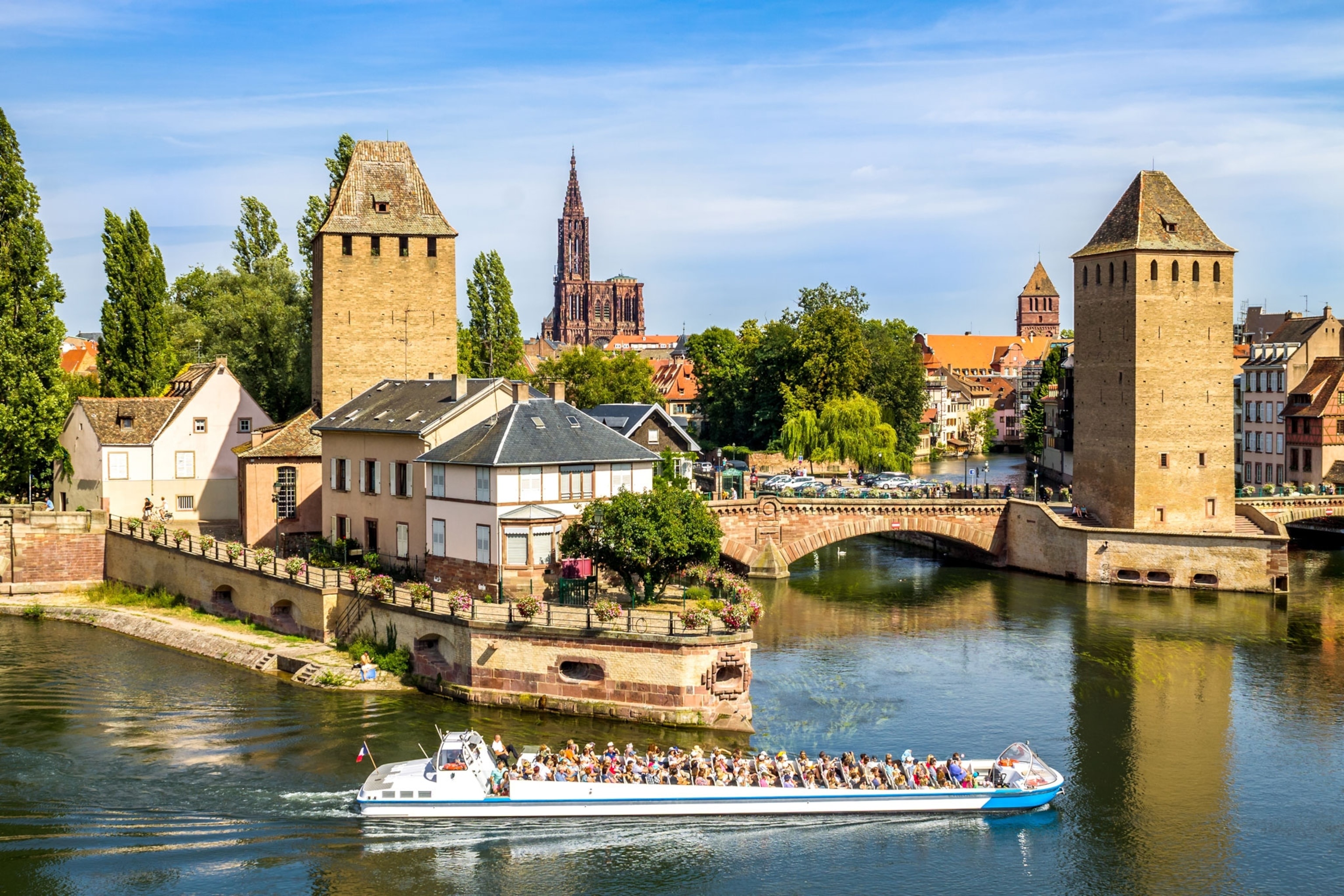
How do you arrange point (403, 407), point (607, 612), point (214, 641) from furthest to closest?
point (403, 407) → point (214, 641) → point (607, 612)

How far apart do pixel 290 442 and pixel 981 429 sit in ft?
375

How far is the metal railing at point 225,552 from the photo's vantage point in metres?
46.8

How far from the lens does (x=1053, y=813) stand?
32906mm

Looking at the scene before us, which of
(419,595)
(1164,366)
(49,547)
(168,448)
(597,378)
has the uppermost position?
(597,378)

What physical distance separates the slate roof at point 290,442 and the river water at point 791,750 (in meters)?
9.15

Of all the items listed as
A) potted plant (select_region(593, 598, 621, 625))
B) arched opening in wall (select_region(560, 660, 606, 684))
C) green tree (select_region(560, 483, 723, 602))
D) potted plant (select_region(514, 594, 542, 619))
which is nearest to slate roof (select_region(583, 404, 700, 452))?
green tree (select_region(560, 483, 723, 602))

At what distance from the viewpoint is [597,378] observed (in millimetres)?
99312

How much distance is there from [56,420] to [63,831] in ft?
114

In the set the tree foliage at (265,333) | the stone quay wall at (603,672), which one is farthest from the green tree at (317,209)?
the stone quay wall at (603,672)

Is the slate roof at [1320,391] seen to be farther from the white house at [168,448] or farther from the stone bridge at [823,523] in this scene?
the white house at [168,448]

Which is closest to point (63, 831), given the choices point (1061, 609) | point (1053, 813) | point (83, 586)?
point (1053, 813)


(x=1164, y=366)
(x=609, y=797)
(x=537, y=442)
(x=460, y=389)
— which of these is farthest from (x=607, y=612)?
(x=1164, y=366)

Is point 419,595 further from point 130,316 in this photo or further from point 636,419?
point 130,316

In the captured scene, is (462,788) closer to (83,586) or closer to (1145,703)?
(1145,703)
